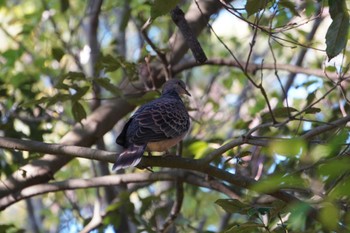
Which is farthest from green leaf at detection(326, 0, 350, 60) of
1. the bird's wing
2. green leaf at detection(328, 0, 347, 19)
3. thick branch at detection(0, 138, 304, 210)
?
the bird's wing

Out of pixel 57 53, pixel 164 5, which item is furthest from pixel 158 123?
pixel 164 5

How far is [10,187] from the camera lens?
16.1ft

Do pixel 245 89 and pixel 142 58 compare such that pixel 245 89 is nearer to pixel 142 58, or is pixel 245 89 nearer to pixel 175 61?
pixel 175 61

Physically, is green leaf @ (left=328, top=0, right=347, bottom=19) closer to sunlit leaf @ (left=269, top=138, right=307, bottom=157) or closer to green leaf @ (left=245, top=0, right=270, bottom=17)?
green leaf @ (left=245, top=0, right=270, bottom=17)

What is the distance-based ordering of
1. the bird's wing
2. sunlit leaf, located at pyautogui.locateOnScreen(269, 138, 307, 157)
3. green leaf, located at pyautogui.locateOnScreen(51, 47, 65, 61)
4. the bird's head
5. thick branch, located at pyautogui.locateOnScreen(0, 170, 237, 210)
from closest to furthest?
1. sunlit leaf, located at pyautogui.locateOnScreen(269, 138, 307, 157)
2. the bird's wing
3. thick branch, located at pyautogui.locateOnScreen(0, 170, 237, 210)
4. green leaf, located at pyautogui.locateOnScreen(51, 47, 65, 61)
5. the bird's head

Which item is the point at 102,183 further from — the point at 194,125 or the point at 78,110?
the point at 194,125

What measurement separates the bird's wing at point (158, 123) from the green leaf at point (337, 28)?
153cm

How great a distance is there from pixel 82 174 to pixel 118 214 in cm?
292

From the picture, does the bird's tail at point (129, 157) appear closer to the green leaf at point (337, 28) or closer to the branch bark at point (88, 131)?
the branch bark at point (88, 131)

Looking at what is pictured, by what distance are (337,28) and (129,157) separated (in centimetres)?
148

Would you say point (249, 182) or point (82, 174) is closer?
point (249, 182)

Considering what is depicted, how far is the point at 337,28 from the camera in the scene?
313 cm

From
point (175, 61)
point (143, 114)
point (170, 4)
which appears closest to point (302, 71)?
point (175, 61)

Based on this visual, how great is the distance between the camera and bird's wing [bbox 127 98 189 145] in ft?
14.3
